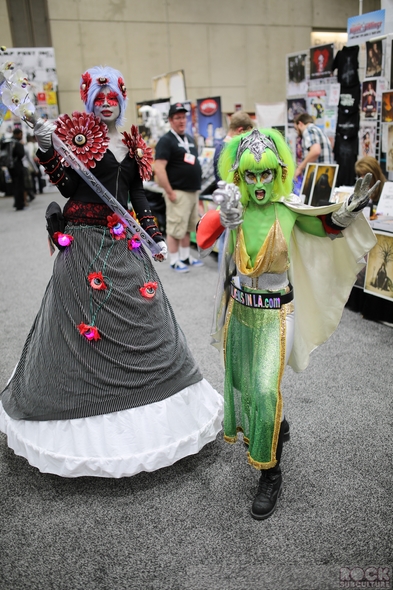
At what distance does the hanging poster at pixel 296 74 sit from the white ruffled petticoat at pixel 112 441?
5.71m

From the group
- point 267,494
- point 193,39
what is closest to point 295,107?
point 267,494

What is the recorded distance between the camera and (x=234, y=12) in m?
11.5

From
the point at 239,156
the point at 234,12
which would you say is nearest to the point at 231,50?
the point at 234,12

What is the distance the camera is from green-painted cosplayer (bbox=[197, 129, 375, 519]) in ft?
5.94

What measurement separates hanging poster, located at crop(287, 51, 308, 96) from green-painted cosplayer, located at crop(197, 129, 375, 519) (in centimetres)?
530

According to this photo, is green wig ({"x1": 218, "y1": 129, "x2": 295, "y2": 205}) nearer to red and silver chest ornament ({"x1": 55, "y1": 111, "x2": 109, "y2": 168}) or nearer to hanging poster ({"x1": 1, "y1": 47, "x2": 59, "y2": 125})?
red and silver chest ornament ({"x1": 55, "y1": 111, "x2": 109, "y2": 168})

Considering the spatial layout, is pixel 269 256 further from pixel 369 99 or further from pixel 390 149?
pixel 369 99

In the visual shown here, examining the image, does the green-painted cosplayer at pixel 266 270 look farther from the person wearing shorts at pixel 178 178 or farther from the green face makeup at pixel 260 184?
the person wearing shorts at pixel 178 178

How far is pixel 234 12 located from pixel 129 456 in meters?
11.8

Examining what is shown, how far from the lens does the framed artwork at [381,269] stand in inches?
141

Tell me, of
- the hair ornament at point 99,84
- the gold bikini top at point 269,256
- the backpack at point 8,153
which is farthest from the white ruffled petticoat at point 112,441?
the backpack at point 8,153

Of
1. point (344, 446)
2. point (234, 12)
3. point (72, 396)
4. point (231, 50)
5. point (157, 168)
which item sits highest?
point (234, 12)

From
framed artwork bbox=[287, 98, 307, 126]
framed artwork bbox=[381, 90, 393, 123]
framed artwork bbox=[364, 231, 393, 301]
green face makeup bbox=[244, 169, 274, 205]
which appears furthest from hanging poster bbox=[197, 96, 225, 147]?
green face makeup bbox=[244, 169, 274, 205]

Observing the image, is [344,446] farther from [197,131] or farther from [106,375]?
[197,131]
